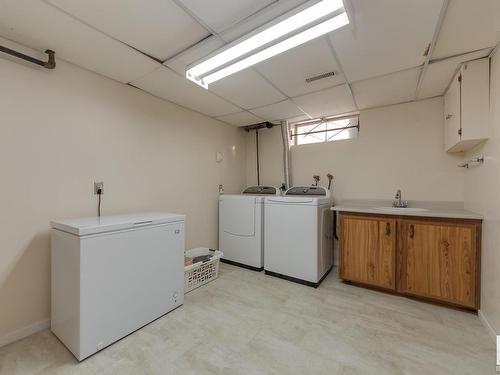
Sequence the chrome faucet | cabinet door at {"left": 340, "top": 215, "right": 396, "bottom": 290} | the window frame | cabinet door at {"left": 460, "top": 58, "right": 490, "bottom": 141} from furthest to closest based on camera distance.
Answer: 1. the window frame
2. the chrome faucet
3. cabinet door at {"left": 340, "top": 215, "right": 396, "bottom": 290}
4. cabinet door at {"left": 460, "top": 58, "right": 490, "bottom": 141}

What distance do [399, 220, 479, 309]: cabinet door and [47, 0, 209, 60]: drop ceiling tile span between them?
2664 mm

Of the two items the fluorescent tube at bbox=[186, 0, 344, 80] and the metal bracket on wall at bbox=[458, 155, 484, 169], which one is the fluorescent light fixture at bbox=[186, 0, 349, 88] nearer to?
the fluorescent tube at bbox=[186, 0, 344, 80]

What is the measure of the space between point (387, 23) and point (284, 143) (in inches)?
85.9

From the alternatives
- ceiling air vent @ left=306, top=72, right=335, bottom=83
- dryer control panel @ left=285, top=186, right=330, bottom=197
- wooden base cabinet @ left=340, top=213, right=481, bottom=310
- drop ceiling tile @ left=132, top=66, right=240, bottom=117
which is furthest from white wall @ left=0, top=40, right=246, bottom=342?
wooden base cabinet @ left=340, top=213, right=481, bottom=310

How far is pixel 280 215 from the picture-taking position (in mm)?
2830

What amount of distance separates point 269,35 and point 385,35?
2.76 feet

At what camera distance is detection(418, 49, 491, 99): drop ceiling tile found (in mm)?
1853

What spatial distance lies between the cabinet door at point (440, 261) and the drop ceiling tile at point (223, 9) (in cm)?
238

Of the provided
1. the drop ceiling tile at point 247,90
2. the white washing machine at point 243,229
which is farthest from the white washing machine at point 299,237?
the drop ceiling tile at point 247,90

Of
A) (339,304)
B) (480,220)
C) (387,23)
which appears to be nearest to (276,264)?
(339,304)

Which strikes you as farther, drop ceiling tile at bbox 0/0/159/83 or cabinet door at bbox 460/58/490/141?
cabinet door at bbox 460/58/490/141

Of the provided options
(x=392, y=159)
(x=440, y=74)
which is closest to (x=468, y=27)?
(x=440, y=74)

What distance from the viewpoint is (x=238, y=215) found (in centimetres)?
321

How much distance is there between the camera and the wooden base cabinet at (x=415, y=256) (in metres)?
2.03
